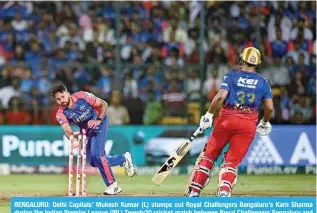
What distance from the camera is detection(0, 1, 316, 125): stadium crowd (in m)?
21.5

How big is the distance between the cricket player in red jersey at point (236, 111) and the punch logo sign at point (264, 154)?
7559mm

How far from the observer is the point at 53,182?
19.4 metres

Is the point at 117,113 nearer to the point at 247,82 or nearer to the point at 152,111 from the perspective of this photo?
the point at 152,111

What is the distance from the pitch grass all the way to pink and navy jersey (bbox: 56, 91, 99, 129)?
151 cm

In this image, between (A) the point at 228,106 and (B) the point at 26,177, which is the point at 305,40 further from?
(A) the point at 228,106

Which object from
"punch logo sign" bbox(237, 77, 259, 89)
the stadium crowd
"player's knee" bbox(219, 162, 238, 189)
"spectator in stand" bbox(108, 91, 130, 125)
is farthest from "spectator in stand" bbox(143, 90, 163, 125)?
"punch logo sign" bbox(237, 77, 259, 89)

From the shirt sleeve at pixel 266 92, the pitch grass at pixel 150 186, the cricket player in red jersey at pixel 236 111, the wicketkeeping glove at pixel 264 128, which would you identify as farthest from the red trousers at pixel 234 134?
the pitch grass at pixel 150 186

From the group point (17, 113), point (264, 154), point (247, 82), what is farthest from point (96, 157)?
point (264, 154)

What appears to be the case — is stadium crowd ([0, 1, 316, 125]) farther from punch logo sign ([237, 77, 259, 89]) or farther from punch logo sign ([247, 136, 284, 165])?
punch logo sign ([237, 77, 259, 89])

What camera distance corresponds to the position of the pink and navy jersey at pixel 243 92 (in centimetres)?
1353

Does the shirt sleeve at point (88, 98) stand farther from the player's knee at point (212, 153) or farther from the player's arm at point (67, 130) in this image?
the player's knee at point (212, 153)

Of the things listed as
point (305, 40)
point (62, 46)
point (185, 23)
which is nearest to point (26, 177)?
point (62, 46)

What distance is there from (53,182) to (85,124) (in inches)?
166

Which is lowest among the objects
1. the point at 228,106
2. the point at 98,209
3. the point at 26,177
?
the point at 26,177
